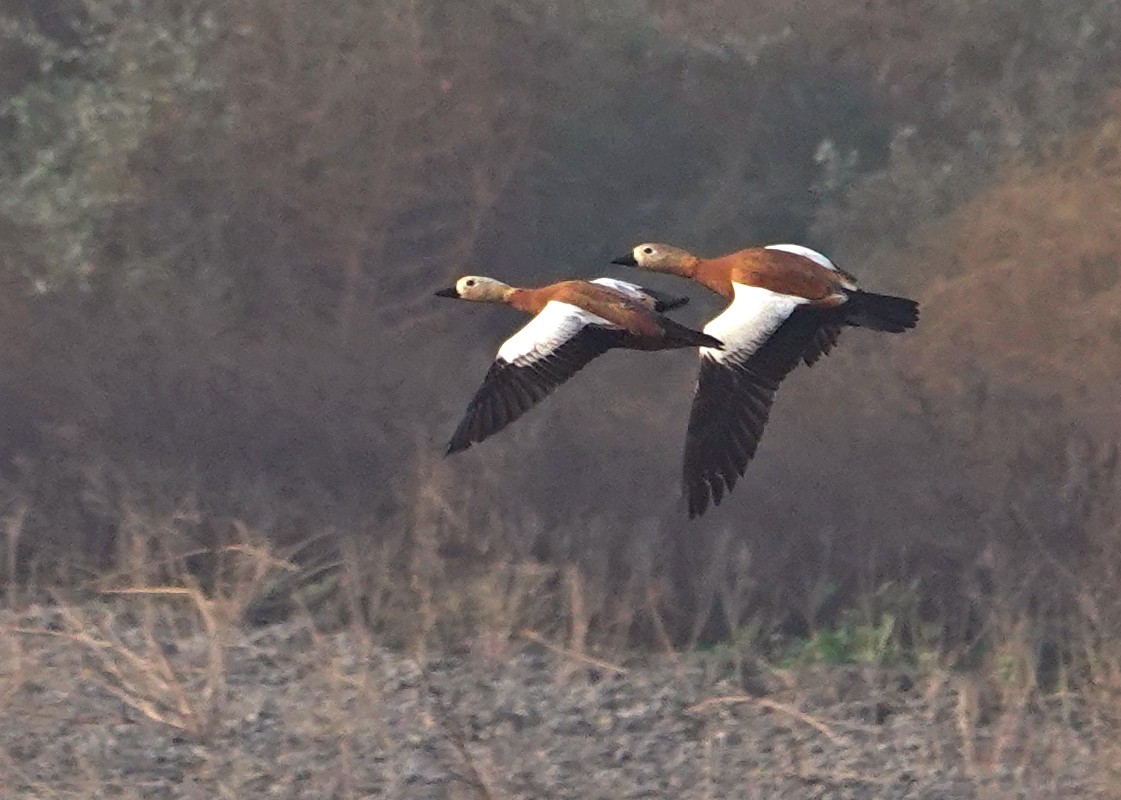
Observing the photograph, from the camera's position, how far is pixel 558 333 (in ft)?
13.0

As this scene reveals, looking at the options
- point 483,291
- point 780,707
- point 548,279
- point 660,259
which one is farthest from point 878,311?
point 548,279

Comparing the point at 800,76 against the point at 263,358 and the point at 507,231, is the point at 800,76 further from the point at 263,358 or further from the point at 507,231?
the point at 263,358

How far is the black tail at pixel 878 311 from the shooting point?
409 centimetres

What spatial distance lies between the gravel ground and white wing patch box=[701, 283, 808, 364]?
5.86 feet

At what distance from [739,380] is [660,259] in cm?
34

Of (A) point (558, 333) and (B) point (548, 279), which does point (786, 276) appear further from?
(B) point (548, 279)

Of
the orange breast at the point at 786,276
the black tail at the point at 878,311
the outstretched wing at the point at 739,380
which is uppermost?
the orange breast at the point at 786,276

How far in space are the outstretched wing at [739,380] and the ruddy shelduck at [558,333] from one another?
0.07 meters

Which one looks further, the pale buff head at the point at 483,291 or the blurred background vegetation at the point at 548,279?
the blurred background vegetation at the point at 548,279

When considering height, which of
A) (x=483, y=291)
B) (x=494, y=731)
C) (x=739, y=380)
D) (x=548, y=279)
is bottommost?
(x=494, y=731)

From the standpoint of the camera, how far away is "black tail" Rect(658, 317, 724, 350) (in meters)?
3.73

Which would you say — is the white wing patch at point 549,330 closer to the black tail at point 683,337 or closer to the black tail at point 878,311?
the black tail at point 683,337

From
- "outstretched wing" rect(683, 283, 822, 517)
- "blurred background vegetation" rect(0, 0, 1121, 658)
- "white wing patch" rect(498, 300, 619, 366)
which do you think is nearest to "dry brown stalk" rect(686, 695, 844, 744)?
"blurred background vegetation" rect(0, 0, 1121, 658)

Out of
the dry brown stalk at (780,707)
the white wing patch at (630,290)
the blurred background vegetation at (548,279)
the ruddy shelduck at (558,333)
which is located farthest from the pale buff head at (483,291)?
the blurred background vegetation at (548,279)
